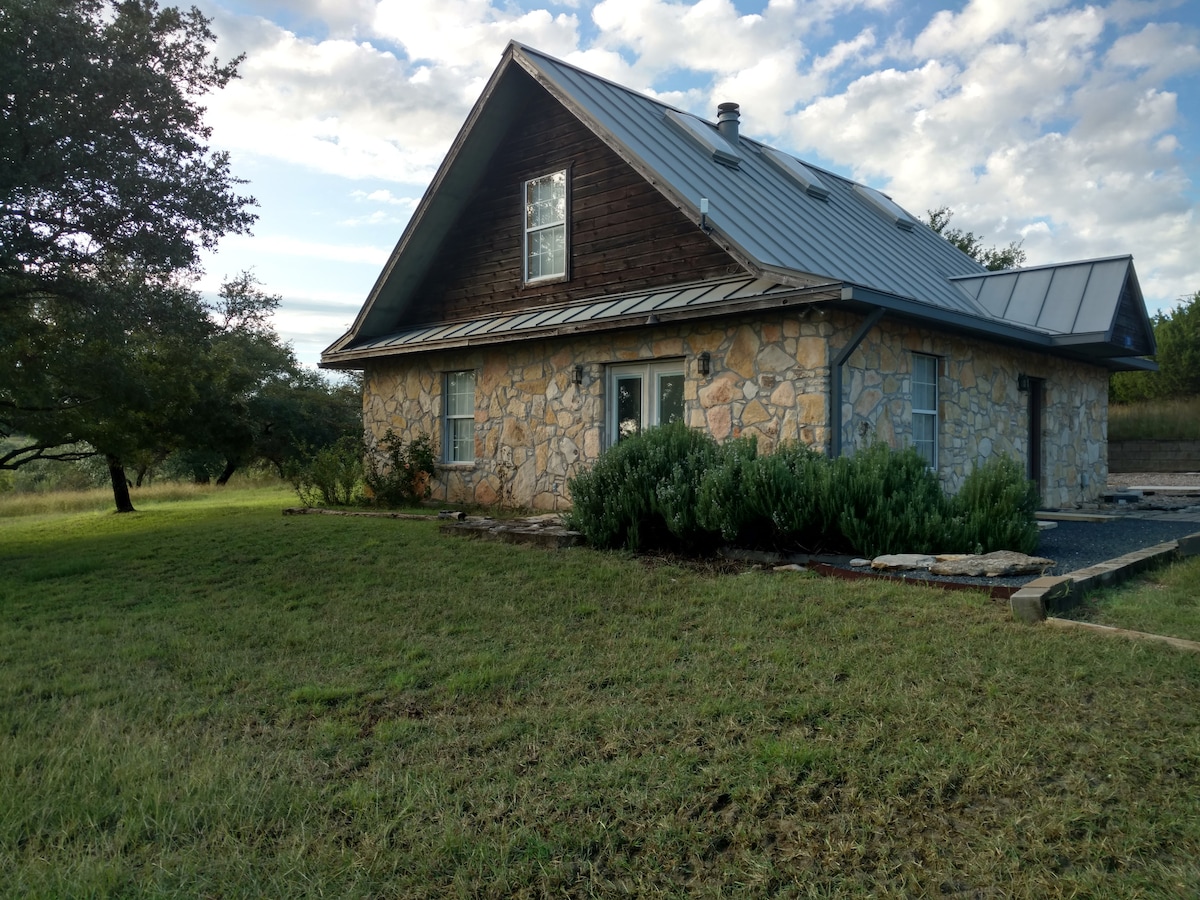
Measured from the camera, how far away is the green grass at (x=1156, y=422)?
866 inches

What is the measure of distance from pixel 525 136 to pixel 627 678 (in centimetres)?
1018

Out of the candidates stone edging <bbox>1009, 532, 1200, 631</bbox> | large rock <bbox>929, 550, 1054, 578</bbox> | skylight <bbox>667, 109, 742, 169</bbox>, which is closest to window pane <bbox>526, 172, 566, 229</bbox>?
skylight <bbox>667, 109, 742, 169</bbox>

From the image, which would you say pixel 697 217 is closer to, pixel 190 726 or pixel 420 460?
pixel 420 460

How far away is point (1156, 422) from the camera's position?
885 inches

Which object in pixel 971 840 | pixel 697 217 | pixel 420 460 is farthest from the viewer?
pixel 420 460

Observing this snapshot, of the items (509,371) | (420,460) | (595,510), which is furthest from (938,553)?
(420,460)

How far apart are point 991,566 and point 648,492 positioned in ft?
9.81

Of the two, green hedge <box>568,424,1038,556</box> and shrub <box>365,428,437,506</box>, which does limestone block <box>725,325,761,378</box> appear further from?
shrub <box>365,428,437,506</box>

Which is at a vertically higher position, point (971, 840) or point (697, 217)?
point (697, 217)

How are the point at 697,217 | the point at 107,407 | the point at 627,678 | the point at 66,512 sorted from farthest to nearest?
the point at 66,512 → the point at 107,407 → the point at 697,217 → the point at 627,678

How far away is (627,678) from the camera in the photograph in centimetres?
479

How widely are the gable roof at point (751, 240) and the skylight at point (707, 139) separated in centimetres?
3

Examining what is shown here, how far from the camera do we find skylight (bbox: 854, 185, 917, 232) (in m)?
15.7

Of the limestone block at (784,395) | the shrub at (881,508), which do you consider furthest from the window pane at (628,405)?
the shrub at (881,508)
